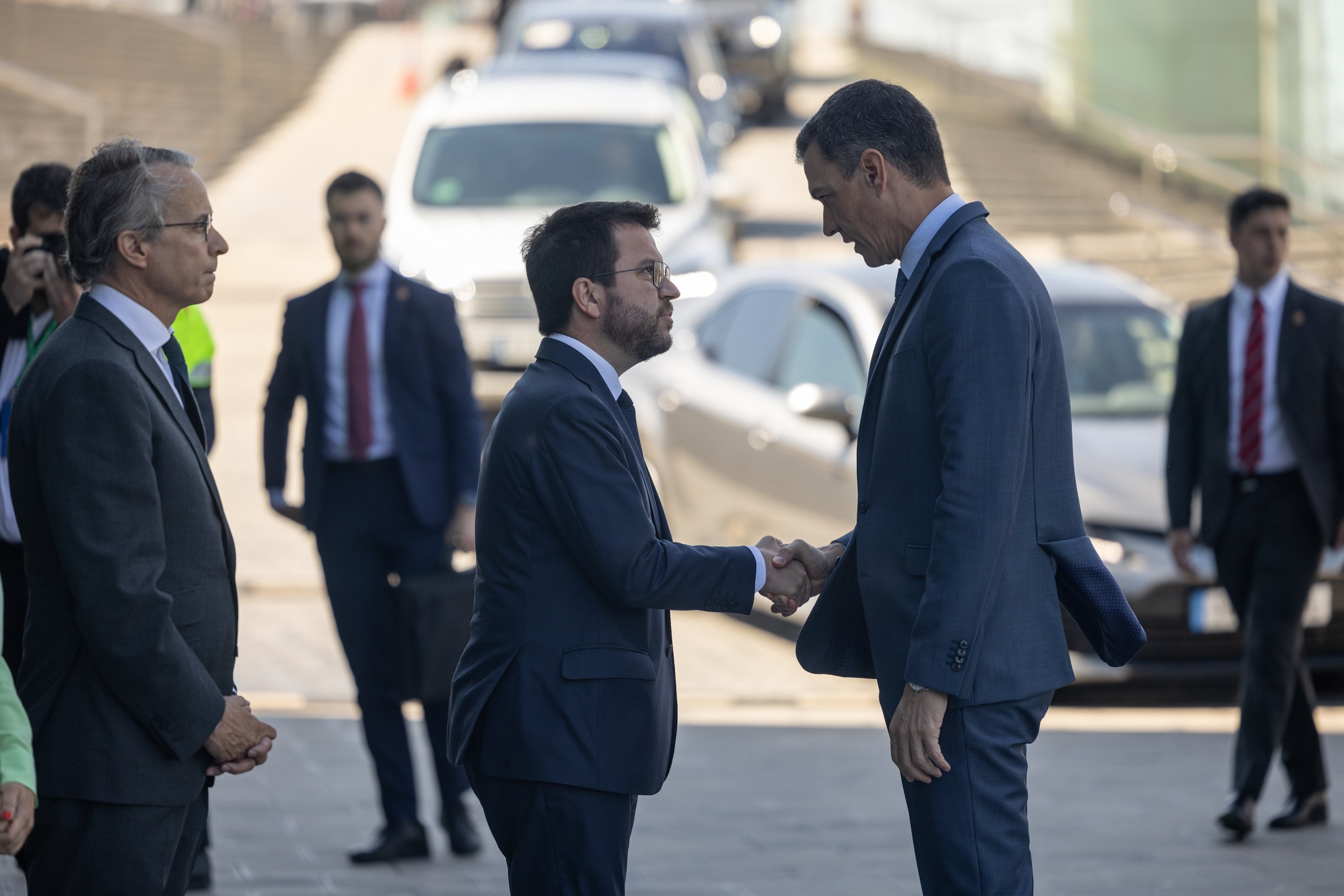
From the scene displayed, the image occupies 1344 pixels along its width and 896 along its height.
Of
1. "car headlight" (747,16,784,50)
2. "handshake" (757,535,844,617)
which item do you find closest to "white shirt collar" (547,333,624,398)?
"handshake" (757,535,844,617)

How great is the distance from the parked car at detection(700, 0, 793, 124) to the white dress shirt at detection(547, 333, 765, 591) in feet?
87.4

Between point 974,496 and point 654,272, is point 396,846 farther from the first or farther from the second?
point 974,496

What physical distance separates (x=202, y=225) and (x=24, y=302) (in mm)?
1327

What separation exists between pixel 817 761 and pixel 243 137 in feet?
82.1

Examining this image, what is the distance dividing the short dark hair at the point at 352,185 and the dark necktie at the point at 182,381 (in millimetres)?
2346

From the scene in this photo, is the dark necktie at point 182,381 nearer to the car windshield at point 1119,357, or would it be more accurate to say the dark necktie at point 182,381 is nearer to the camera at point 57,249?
the camera at point 57,249

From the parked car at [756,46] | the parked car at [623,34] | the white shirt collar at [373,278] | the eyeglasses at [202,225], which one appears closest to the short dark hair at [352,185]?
the white shirt collar at [373,278]

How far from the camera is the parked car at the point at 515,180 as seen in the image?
11680 mm

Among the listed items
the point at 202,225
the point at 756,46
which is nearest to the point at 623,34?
the point at 756,46

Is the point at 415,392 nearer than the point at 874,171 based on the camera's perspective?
No

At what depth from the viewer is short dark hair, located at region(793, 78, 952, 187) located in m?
3.39

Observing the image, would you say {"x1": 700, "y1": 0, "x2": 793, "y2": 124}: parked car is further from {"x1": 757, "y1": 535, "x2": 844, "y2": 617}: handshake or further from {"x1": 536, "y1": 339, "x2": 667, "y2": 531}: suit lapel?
{"x1": 536, "y1": 339, "x2": 667, "y2": 531}: suit lapel

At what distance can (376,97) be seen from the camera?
3300 cm

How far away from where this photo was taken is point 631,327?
3.47 m
